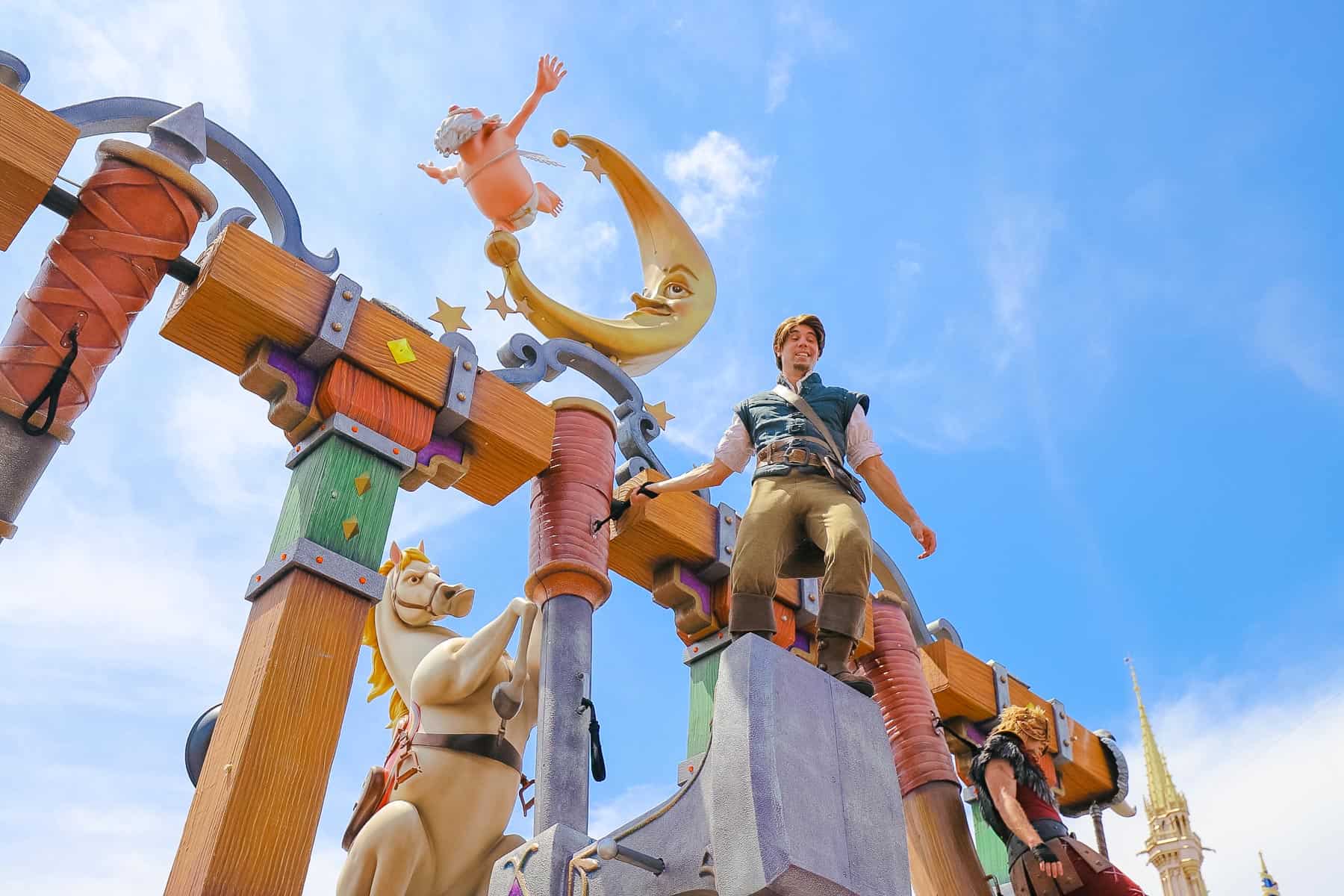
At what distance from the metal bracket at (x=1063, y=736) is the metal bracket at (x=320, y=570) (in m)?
5.61

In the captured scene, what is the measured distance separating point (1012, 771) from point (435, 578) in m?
3.03

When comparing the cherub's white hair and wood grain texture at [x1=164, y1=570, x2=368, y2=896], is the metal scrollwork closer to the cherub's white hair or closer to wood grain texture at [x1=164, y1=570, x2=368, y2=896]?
the cherub's white hair

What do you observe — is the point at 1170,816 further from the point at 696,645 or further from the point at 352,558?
the point at 352,558

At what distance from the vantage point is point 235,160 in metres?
6.06

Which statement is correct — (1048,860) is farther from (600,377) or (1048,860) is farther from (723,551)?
(600,377)

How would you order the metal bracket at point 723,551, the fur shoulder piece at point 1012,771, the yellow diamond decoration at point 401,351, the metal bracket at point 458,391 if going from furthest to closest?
the metal bracket at point 723,551, the fur shoulder piece at point 1012,771, the metal bracket at point 458,391, the yellow diamond decoration at point 401,351

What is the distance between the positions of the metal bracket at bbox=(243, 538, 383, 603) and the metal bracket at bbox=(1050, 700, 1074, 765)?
5.61 metres

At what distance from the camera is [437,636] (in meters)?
5.99

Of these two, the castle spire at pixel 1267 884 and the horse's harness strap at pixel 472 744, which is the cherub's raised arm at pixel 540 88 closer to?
the horse's harness strap at pixel 472 744

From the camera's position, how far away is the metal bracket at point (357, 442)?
5520 mm

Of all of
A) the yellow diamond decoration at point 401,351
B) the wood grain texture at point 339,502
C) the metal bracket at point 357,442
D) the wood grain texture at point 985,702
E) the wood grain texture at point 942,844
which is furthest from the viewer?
the wood grain texture at point 985,702

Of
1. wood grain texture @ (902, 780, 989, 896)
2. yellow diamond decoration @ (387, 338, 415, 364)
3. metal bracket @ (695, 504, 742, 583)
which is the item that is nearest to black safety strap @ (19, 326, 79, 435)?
yellow diamond decoration @ (387, 338, 415, 364)

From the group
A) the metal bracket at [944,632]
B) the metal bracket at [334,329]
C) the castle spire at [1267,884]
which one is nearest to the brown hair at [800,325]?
the metal bracket at [334,329]

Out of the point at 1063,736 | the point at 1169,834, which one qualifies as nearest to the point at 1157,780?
the point at 1169,834
